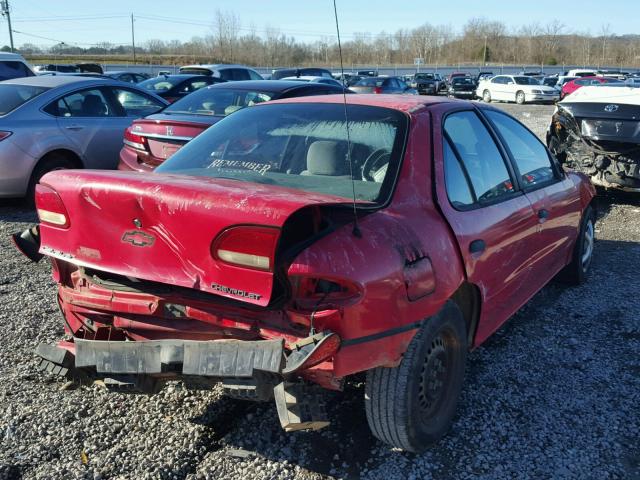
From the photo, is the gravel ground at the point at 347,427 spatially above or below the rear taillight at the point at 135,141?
below

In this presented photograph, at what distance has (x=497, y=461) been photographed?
→ 9.45 feet

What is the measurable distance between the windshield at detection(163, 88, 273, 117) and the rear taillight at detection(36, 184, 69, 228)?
4.78 metres

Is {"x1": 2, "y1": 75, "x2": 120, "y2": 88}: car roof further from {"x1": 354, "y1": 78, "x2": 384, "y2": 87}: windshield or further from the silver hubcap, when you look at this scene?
{"x1": 354, "y1": 78, "x2": 384, "y2": 87}: windshield

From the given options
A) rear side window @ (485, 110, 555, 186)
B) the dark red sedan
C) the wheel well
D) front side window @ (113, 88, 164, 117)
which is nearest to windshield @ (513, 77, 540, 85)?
front side window @ (113, 88, 164, 117)

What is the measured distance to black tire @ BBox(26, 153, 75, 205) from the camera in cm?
744

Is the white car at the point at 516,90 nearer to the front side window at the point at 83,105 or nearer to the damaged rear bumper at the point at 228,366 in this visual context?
the front side window at the point at 83,105

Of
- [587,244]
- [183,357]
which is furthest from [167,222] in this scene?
[587,244]

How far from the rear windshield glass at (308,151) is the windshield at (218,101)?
13.0 ft

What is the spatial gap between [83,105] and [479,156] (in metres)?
6.13

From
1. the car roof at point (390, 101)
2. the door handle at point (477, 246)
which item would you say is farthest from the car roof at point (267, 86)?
the door handle at point (477, 246)

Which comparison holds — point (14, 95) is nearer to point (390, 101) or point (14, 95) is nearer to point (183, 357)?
point (390, 101)

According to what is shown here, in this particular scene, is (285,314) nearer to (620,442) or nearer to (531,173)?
(620,442)

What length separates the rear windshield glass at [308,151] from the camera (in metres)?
3.05

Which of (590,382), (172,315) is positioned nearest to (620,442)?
(590,382)
